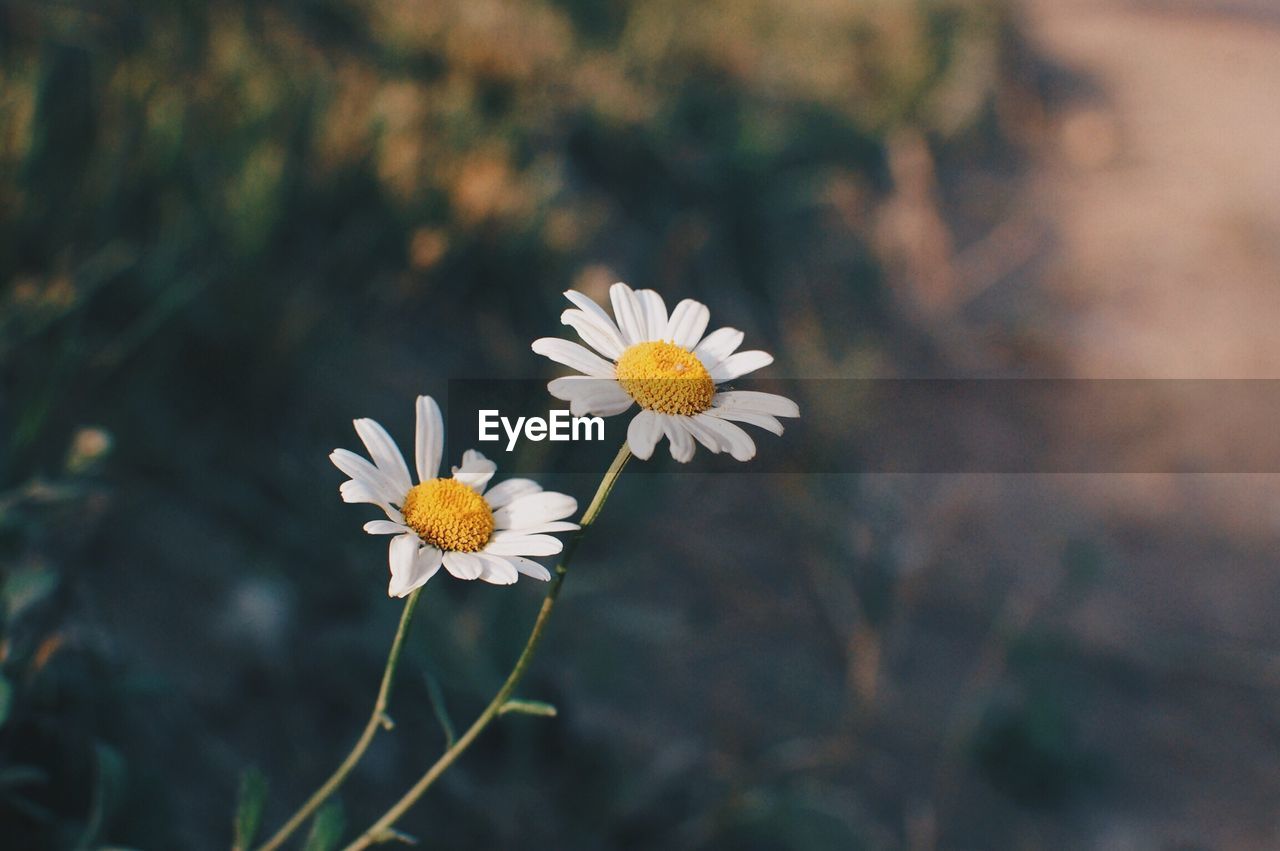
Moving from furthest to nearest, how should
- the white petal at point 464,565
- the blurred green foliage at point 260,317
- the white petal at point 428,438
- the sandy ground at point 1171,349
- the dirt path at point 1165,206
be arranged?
the dirt path at point 1165,206 → the sandy ground at point 1171,349 → the blurred green foliage at point 260,317 → the white petal at point 428,438 → the white petal at point 464,565

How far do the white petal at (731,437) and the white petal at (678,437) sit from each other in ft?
0.06

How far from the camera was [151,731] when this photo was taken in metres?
1.15

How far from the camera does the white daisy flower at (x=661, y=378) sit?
1.73 ft

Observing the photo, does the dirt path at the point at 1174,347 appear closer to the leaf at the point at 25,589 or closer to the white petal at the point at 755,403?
the white petal at the point at 755,403

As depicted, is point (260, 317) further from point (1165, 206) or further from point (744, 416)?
point (1165, 206)

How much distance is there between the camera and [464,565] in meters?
0.51

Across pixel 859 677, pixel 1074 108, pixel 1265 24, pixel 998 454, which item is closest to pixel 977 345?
pixel 998 454

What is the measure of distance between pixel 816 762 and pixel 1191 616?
4.71 feet

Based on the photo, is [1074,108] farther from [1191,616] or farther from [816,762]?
[816,762]

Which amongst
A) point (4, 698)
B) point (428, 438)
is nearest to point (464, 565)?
point (428, 438)

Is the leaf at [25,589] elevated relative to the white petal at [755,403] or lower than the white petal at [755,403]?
lower

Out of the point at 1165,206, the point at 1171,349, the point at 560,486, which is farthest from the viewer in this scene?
the point at 1165,206

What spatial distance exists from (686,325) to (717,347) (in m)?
0.03

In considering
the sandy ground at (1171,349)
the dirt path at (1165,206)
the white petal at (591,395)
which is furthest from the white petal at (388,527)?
the dirt path at (1165,206)
